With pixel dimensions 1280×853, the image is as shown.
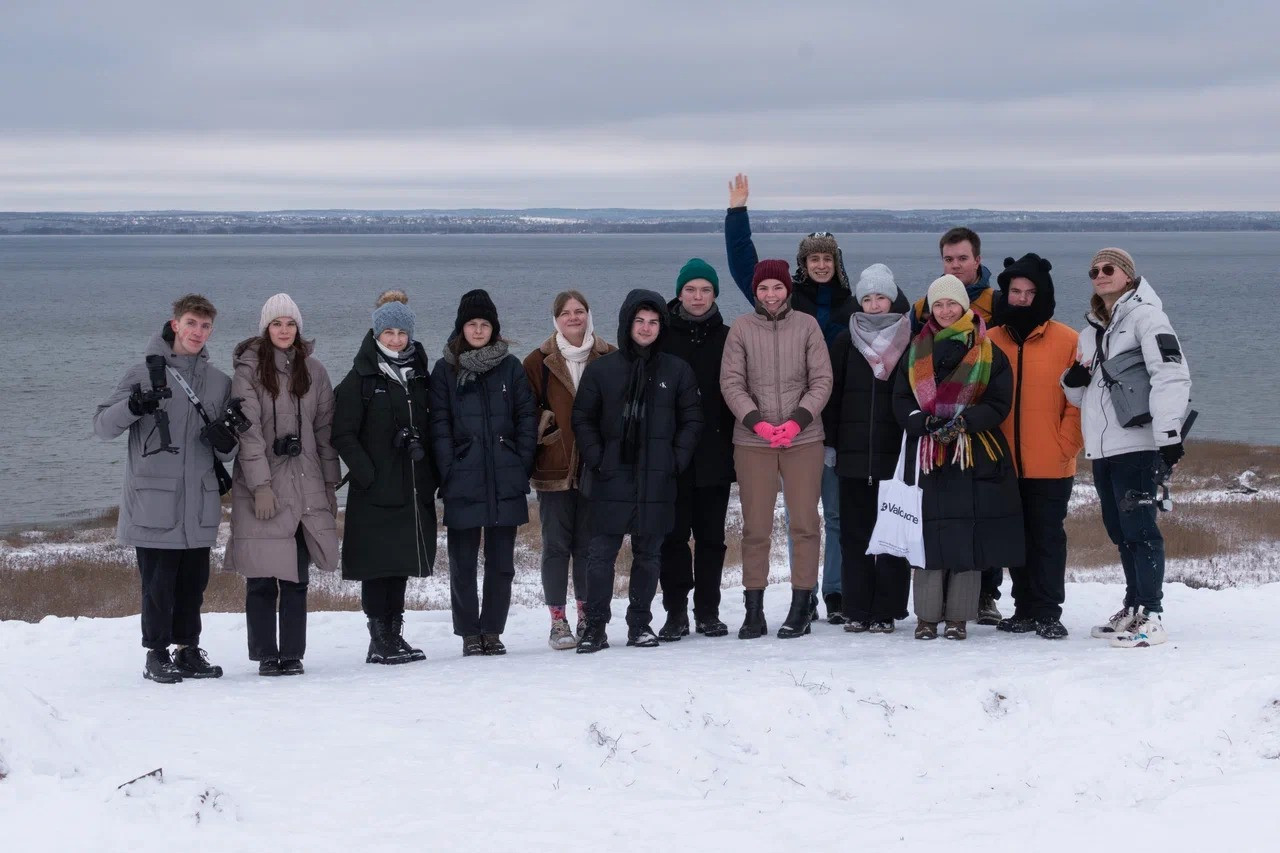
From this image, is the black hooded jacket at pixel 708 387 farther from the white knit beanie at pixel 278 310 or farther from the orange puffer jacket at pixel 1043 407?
the white knit beanie at pixel 278 310

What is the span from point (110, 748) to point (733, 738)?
2908 mm

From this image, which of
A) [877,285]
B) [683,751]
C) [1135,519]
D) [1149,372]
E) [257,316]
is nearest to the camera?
[683,751]

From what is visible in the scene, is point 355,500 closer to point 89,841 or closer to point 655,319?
point 655,319

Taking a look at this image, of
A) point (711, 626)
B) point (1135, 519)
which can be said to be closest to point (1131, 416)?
point (1135, 519)

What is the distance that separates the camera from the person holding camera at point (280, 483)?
7.10m

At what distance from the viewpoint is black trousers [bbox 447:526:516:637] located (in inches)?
300

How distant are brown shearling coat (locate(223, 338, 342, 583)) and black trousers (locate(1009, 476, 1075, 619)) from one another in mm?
4219

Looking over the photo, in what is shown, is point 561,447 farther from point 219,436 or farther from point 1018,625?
point 1018,625

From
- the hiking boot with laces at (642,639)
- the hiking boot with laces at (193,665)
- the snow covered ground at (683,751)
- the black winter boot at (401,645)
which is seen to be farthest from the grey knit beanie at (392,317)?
the hiking boot with laces at (642,639)

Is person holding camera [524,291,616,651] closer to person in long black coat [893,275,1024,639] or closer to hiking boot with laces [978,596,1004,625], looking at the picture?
person in long black coat [893,275,1024,639]

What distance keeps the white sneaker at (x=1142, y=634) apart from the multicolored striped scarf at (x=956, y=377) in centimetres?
127

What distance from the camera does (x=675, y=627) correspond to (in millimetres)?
8102

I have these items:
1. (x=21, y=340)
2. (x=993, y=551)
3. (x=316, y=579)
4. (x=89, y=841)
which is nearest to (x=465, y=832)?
(x=89, y=841)

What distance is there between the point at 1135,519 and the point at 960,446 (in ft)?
3.48
